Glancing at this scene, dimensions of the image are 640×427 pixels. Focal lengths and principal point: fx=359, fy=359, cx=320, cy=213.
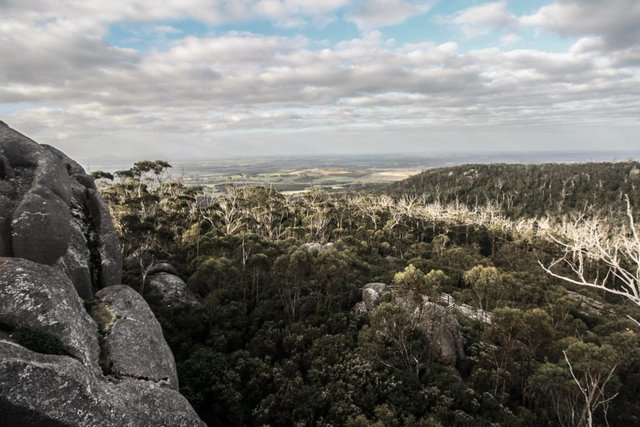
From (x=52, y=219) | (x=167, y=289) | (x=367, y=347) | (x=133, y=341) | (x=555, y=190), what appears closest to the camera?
(x=133, y=341)

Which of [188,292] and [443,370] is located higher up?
[188,292]

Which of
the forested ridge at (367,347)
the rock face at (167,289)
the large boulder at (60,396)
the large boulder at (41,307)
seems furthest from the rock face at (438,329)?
the large boulder at (41,307)

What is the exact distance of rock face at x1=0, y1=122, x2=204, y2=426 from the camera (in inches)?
436

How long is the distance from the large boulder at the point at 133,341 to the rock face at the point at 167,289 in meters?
13.4

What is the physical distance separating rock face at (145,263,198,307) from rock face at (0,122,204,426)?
1027 centimetres

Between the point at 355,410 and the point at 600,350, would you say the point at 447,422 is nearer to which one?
the point at 355,410

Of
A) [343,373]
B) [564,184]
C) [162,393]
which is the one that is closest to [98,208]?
[162,393]

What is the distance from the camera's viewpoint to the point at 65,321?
46.3ft

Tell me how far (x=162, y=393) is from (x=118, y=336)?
3.78 m

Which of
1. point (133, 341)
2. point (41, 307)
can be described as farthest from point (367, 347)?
point (41, 307)

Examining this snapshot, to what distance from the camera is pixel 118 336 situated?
16516 millimetres

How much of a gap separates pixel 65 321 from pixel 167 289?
21.3m

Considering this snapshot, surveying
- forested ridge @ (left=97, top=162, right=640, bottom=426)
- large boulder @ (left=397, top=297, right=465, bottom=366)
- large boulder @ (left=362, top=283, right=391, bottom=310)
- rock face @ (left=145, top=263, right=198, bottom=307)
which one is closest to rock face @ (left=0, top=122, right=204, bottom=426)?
forested ridge @ (left=97, top=162, right=640, bottom=426)

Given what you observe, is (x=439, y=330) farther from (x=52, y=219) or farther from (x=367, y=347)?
(x=52, y=219)
